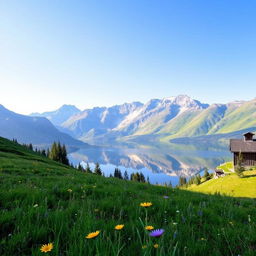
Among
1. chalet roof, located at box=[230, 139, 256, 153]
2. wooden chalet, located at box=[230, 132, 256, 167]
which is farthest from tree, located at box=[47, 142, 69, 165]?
wooden chalet, located at box=[230, 132, 256, 167]

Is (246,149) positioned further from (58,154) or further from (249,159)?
(58,154)

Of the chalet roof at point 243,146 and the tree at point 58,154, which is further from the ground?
→ the chalet roof at point 243,146

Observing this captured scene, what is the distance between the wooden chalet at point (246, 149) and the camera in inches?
2416

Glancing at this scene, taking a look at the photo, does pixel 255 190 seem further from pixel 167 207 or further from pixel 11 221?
pixel 11 221

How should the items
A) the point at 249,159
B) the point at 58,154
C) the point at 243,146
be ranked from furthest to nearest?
the point at 58,154 < the point at 243,146 < the point at 249,159

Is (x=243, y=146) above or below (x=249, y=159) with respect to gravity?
above

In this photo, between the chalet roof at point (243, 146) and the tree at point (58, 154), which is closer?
the chalet roof at point (243, 146)

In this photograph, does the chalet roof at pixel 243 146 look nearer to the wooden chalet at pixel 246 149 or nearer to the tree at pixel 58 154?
the wooden chalet at pixel 246 149

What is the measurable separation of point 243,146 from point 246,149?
1.36 m

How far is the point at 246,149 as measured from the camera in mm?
61625

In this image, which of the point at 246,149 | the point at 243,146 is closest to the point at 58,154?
the point at 243,146

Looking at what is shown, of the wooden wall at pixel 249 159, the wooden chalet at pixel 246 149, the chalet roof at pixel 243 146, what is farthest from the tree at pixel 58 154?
the wooden wall at pixel 249 159

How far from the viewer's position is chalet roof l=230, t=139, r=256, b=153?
61.4 m

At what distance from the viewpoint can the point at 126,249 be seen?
197 centimetres
